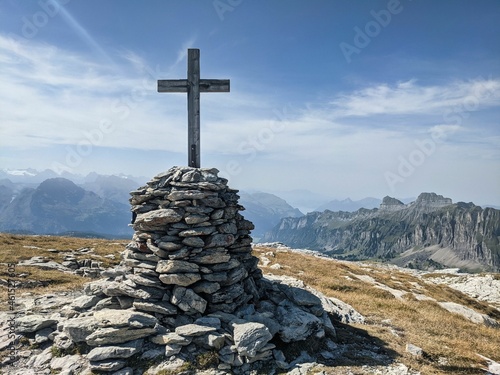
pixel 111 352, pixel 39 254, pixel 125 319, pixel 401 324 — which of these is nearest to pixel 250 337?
pixel 125 319

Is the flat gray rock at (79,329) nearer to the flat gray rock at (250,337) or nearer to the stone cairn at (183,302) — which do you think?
the stone cairn at (183,302)

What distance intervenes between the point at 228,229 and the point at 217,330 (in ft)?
14.2

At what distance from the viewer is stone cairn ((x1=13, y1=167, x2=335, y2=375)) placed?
12.0 m

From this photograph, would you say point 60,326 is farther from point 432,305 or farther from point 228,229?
point 432,305

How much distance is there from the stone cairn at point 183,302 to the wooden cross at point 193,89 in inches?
51.9

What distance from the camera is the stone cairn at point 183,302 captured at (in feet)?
39.5

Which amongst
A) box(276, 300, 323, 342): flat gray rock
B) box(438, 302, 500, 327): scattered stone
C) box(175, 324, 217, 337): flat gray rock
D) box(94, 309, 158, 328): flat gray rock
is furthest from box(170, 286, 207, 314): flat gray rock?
box(438, 302, 500, 327): scattered stone

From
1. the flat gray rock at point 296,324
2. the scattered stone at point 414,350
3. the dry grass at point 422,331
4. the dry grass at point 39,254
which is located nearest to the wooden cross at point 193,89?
the flat gray rock at point 296,324

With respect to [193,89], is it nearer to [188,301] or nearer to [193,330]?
[188,301]

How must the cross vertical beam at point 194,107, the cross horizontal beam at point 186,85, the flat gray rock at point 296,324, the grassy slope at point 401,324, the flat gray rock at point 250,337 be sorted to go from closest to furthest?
the flat gray rock at point 250,337 < the flat gray rock at point 296,324 < the grassy slope at point 401,324 < the cross vertical beam at point 194,107 < the cross horizontal beam at point 186,85

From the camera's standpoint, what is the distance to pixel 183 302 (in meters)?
13.5

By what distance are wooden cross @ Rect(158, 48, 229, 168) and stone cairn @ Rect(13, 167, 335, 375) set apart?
1.32 m

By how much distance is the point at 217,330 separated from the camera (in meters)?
12.7

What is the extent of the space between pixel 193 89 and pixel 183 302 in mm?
10209
